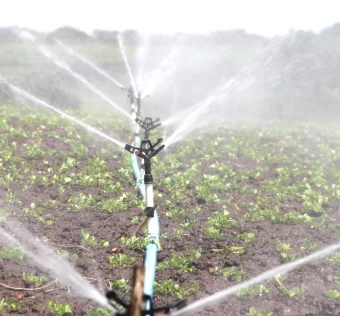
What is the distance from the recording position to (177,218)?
9.98 m

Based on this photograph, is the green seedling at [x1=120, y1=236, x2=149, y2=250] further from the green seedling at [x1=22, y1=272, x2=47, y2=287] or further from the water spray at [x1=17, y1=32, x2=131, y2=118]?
the water spray at [x1=17, y1=32, x2=131, y2=118]

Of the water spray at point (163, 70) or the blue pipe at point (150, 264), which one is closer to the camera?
the blue pipe at point (150, 264)

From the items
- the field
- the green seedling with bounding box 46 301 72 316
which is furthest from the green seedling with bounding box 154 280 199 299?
the green seedling with bounding box 46 301 72 316

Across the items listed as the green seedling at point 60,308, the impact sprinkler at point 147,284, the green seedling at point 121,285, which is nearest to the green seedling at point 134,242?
the impact sprinkler at point 147,284

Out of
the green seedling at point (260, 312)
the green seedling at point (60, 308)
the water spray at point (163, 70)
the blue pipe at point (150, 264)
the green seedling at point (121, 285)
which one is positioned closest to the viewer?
the blue pipe at point (150, 264)

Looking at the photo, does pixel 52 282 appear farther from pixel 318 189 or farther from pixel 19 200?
pixel 318 189

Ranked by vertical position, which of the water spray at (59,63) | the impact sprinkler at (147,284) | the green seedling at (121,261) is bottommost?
the impact sprinkler at (147,284)

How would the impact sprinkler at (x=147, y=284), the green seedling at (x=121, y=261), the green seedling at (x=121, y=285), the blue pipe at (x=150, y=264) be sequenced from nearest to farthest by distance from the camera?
1. the impact sprinkler at (x=147, y=284)
2. the blue pipe at (x=150, y=264)
3. the green seedling at (x=121, y=285)
4. the green seedling at (x=121, y=261)

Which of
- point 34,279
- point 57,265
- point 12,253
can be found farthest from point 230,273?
point 12,253

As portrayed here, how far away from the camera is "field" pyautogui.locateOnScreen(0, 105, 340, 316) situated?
6707 millimetres

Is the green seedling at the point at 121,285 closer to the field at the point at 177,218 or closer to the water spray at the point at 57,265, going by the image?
the field at the point at 177,218

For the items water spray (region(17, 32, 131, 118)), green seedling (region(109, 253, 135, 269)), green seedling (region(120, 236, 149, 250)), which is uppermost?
water spray (region(17, 32, 131, 118))

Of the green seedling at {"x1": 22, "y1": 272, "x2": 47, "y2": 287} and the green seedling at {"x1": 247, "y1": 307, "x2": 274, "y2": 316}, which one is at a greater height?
the green seedling at {"x1": 22, "y1": 272, "x2": 47, "y2": 287}

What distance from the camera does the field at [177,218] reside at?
6707 mm
